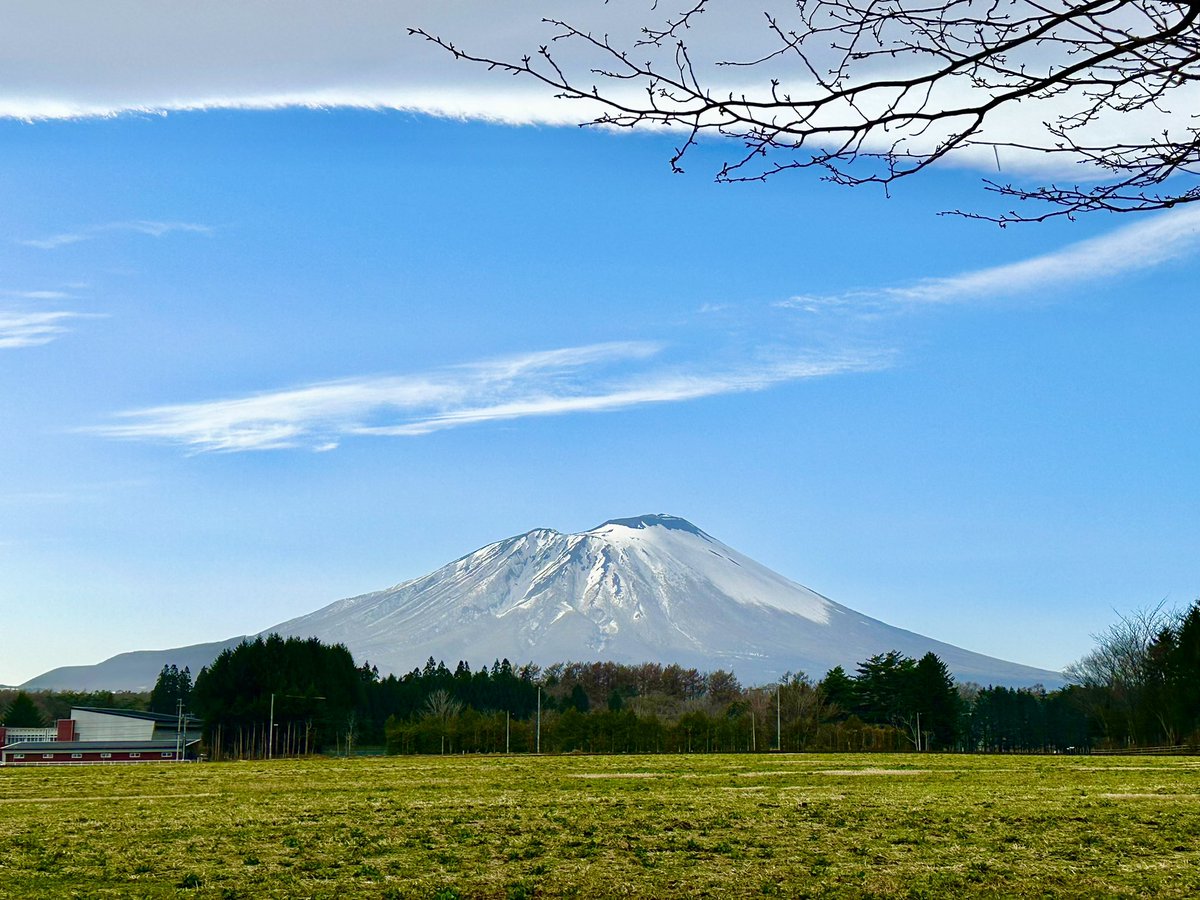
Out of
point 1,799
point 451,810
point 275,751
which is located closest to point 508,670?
point 275,751

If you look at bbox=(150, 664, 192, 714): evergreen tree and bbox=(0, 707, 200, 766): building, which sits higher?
bbox=(150, 664, 192, 714): evergreen tree

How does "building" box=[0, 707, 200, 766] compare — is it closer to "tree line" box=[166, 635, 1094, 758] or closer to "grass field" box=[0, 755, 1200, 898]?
"tree line" box=[166, 635, 1094, 758]

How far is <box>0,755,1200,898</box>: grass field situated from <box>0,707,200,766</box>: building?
6012 centimetres

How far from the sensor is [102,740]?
314 feet

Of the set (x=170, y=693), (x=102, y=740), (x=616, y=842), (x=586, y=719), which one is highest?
(x=170, y=693)

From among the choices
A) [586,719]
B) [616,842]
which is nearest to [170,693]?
[586,719]

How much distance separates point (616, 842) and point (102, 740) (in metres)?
93.1

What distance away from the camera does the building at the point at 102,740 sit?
84.1m

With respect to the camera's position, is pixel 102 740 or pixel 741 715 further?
pixel 102 740

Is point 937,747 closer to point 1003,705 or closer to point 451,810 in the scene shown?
point 1003,705

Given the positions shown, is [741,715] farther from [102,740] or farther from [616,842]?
[616,842]

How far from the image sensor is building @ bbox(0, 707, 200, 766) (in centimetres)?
8412

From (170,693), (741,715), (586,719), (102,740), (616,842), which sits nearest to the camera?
(616,842)

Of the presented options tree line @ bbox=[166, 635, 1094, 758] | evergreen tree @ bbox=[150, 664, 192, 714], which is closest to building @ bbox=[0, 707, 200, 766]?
tree line @ bbox=[166, 635, 1094, 758]
